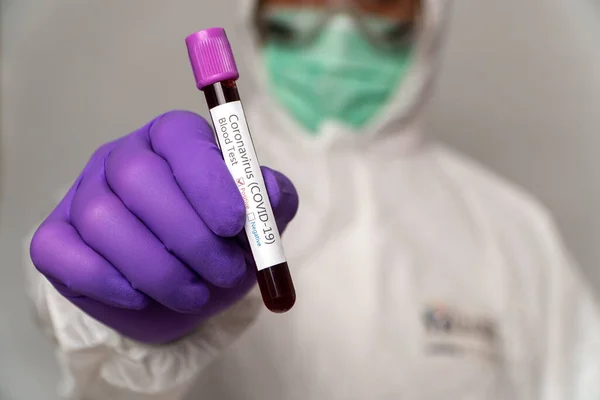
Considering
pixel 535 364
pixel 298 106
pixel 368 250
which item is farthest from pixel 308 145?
pixel 535 364

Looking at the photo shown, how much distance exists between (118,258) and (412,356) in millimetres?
483

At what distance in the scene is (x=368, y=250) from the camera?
0.79 m

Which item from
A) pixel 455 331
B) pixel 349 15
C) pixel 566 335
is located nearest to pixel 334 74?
pixel 349 15

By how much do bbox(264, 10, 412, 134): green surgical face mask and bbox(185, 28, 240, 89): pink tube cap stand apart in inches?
21.1

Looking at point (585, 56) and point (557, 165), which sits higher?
point (585, 56)

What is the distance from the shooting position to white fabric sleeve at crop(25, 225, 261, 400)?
0.48 m

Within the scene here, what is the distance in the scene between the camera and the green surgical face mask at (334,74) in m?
0.89

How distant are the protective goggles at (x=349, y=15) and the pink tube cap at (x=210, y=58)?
55cm

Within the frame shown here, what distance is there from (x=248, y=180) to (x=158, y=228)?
0.07 m

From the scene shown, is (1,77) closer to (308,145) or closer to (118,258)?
(308,145)

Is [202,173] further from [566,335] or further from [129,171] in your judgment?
[566,335]

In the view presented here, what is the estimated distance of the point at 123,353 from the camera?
→ 1.56ft

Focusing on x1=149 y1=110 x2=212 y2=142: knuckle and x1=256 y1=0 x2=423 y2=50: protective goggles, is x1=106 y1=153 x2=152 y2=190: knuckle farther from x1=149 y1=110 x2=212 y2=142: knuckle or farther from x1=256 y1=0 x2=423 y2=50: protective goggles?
x1=256 y1=0 x2=423 y2=50: protective goggles

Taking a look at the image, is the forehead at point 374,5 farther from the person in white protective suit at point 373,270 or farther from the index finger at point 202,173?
the index finger at point 202,173
